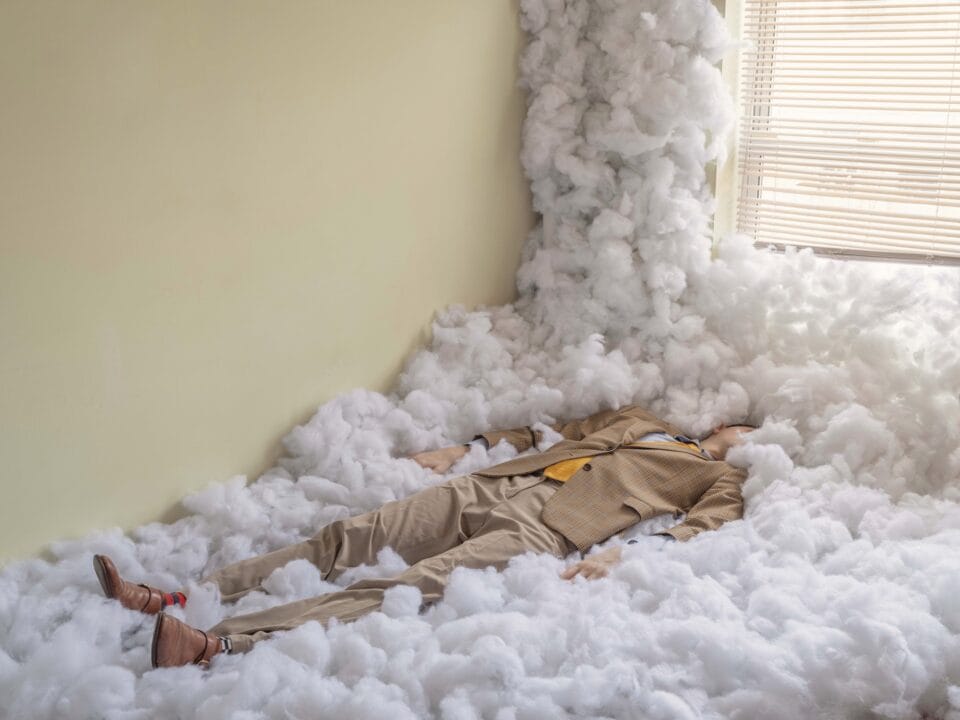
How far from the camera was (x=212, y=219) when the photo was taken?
2229mm

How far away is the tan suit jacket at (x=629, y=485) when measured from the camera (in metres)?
2.21

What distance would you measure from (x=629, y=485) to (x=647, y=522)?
0.33 ft

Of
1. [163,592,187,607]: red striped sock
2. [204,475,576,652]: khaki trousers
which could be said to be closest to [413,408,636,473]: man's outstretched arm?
[204,475,576,652]: khaki trousers

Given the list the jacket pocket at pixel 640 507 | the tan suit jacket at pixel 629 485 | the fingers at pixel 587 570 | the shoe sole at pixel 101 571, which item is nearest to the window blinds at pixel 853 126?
the tan suit jacket at pixel 629 485

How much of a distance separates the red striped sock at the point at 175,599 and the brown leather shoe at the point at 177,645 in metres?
0.26

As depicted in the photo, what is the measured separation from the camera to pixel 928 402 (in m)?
2.28

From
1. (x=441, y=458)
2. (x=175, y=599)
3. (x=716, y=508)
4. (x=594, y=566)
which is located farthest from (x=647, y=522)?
(x=175, y=599)

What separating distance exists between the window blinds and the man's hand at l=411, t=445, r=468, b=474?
1.18m

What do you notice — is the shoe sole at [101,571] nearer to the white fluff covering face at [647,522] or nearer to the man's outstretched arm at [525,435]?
the white fluff covering face at [647,522]

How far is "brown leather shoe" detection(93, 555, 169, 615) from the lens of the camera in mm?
1851

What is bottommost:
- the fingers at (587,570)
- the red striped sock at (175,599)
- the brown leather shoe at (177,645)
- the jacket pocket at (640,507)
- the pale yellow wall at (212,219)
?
the red striped sock at (175,599)

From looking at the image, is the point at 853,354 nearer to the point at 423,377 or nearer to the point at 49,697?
the point at 423,377

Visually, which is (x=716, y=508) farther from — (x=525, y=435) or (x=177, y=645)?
(x=177, y=645)

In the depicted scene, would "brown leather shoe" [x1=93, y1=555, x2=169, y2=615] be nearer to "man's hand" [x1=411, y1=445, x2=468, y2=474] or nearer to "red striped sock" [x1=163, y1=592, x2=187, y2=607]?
"red striped sock" [x1=163, y1=592, x2=187, y2=607]
